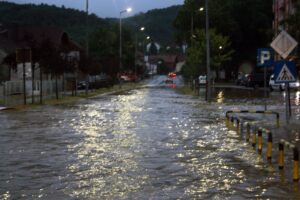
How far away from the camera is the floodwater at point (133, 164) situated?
10195 mm

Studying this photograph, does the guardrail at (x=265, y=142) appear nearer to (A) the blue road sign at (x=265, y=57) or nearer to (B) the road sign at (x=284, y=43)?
(B) the road sign at (x=284, y=43)

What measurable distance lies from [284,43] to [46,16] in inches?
5049

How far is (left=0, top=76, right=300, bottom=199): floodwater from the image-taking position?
401 inches

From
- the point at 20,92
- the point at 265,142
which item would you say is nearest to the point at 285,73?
the point at 265,142

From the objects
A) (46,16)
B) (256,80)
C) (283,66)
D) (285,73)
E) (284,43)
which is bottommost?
(256,80)

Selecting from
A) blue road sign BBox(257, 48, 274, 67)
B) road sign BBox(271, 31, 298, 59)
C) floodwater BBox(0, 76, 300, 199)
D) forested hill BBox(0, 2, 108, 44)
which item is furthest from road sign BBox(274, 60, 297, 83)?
forested hill BBox(0, 2, 108, 44)

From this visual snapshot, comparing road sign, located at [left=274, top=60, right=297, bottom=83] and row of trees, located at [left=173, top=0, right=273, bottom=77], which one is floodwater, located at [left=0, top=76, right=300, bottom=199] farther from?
row of trees, located at [left=173, top=0, right=273, bottom=77]

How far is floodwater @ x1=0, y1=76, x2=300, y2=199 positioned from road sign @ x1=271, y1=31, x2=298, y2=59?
9.83ft

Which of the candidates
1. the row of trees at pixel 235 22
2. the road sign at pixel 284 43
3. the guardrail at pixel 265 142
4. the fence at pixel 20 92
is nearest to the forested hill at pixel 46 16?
the row of trees at pixel 235 22

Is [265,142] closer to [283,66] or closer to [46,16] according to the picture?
[283,66]

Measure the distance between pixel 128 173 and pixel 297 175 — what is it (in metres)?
3.15

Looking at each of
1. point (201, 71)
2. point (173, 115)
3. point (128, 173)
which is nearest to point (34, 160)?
point (128, 173)

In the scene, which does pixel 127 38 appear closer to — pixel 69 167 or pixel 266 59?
pixel 266 59

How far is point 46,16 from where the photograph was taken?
143375 mm
